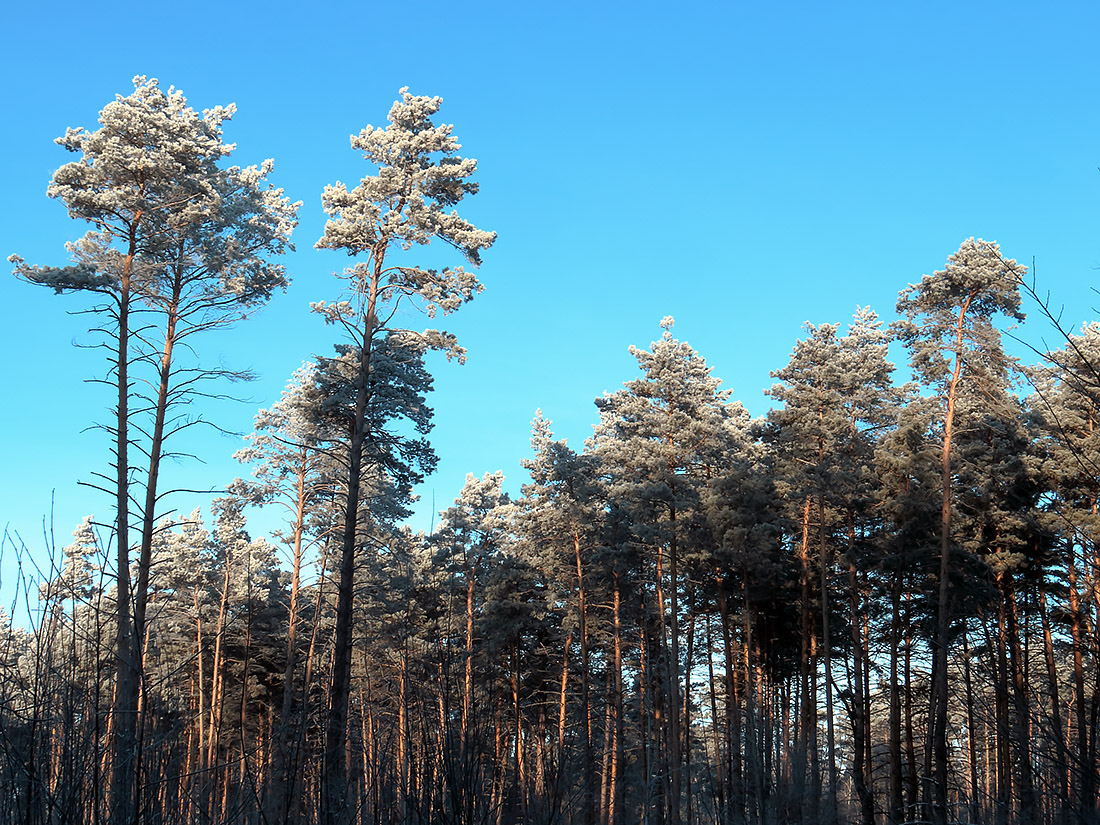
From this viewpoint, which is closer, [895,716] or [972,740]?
[972,740]

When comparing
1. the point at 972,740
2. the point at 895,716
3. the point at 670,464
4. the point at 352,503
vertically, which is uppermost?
the point at 670,464

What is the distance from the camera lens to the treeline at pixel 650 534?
15.5m

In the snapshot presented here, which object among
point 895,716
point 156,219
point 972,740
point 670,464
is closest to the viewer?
point 972,740

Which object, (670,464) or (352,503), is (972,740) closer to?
(352,503)

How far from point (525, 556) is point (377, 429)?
11.5 m

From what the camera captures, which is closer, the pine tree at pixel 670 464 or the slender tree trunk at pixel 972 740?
the slender tree trunk at pixel 972 740

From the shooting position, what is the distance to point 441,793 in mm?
4297

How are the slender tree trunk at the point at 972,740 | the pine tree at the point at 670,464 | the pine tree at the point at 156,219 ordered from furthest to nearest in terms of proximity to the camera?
the pine tree at the point at 670,464
the pine tree at the point at 156,219
the slender tree trunk at the point at 972,740

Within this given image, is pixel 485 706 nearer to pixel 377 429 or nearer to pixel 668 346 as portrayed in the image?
pixel 377 429

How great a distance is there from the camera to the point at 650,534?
83.7ft

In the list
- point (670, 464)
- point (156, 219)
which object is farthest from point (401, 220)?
point (670, 464)

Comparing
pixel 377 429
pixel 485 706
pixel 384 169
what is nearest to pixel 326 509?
pixel 377 429

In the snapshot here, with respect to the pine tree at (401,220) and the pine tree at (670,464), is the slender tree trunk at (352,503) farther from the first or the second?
the pine tree at (670,464)

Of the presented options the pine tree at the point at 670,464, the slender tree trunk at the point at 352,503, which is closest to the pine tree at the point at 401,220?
the slender tree trunk at the point at 352,503
